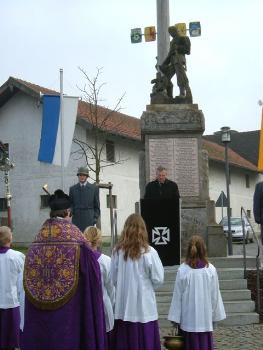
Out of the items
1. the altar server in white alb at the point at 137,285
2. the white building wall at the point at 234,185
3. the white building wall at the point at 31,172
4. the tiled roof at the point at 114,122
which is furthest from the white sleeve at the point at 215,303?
the white building wall at the point at 234,185

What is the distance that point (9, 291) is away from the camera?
26.2ft

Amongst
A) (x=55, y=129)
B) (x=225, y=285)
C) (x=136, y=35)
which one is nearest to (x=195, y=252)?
(x=225, y=285)

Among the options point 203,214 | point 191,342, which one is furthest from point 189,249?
point 203,214

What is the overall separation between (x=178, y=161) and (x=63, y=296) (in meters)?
7.66

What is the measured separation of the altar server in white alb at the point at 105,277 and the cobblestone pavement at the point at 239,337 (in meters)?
2.17

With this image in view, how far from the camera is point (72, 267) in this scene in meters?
5.36

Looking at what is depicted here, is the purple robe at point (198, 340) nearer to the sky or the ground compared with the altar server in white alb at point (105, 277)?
nearer to the ground

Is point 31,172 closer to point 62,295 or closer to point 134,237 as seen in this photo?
point 134,237

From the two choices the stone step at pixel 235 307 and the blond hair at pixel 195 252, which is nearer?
the blond hair at pixel 195 252

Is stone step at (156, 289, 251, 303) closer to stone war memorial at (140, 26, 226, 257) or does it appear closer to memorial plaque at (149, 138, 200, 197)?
stone war memorial at (140, 26, 226, 257)

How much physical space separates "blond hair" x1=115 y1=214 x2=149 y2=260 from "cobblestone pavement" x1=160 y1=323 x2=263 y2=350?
2.34 meters

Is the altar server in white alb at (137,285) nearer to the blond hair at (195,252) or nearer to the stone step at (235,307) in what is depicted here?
the blond hair at (195,252)

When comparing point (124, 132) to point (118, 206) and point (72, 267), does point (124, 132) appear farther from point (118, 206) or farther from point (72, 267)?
point (72, 267)

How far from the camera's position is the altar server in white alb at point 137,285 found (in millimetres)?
6645
